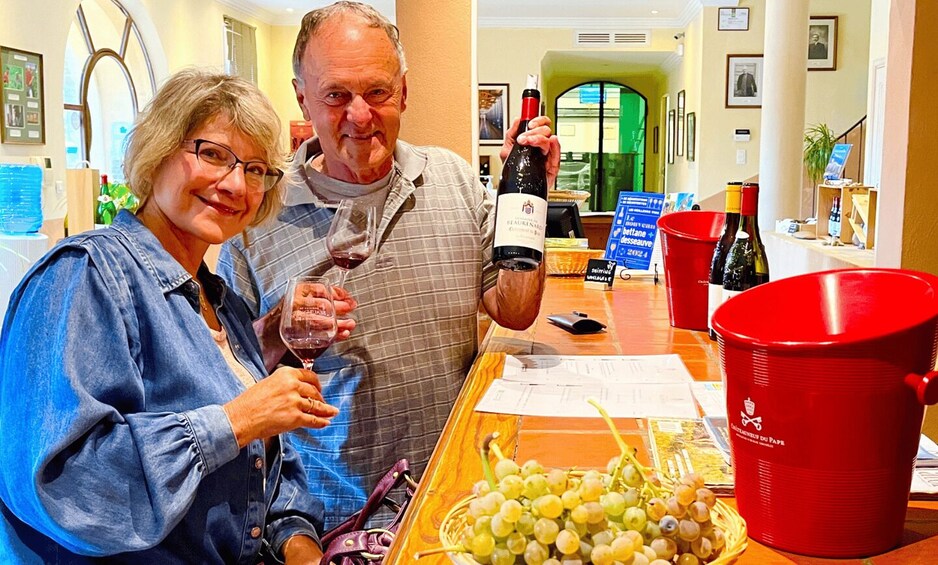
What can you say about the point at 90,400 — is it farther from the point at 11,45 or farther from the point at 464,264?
the point at 11,45

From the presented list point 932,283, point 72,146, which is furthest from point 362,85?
point 72,146

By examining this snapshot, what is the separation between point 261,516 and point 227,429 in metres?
0.26

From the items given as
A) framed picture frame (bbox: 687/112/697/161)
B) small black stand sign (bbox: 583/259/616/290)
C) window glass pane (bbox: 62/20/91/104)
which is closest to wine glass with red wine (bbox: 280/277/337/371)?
small black stand sign (bbox: 583/259/616/290)

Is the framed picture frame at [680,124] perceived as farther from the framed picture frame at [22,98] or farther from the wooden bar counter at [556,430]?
the wooden bar counter at [556,430]

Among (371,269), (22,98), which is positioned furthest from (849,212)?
(22,98)

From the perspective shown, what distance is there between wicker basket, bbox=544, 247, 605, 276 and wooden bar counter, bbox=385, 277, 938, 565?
1.73ft

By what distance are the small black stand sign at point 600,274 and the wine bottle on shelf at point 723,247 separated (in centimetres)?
86

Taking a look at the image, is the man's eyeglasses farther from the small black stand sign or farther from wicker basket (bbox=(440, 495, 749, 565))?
the small black stand sign

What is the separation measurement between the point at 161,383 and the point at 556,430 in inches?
24.5

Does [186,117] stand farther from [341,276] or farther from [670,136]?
[670,136]

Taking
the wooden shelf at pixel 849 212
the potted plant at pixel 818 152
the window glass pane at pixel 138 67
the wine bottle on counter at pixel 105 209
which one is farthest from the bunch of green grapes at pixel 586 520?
the potted plant at pixel 818 152

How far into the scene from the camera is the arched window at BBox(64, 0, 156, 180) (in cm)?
788

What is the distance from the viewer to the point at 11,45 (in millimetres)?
6430

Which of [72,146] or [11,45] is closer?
[11,45]
